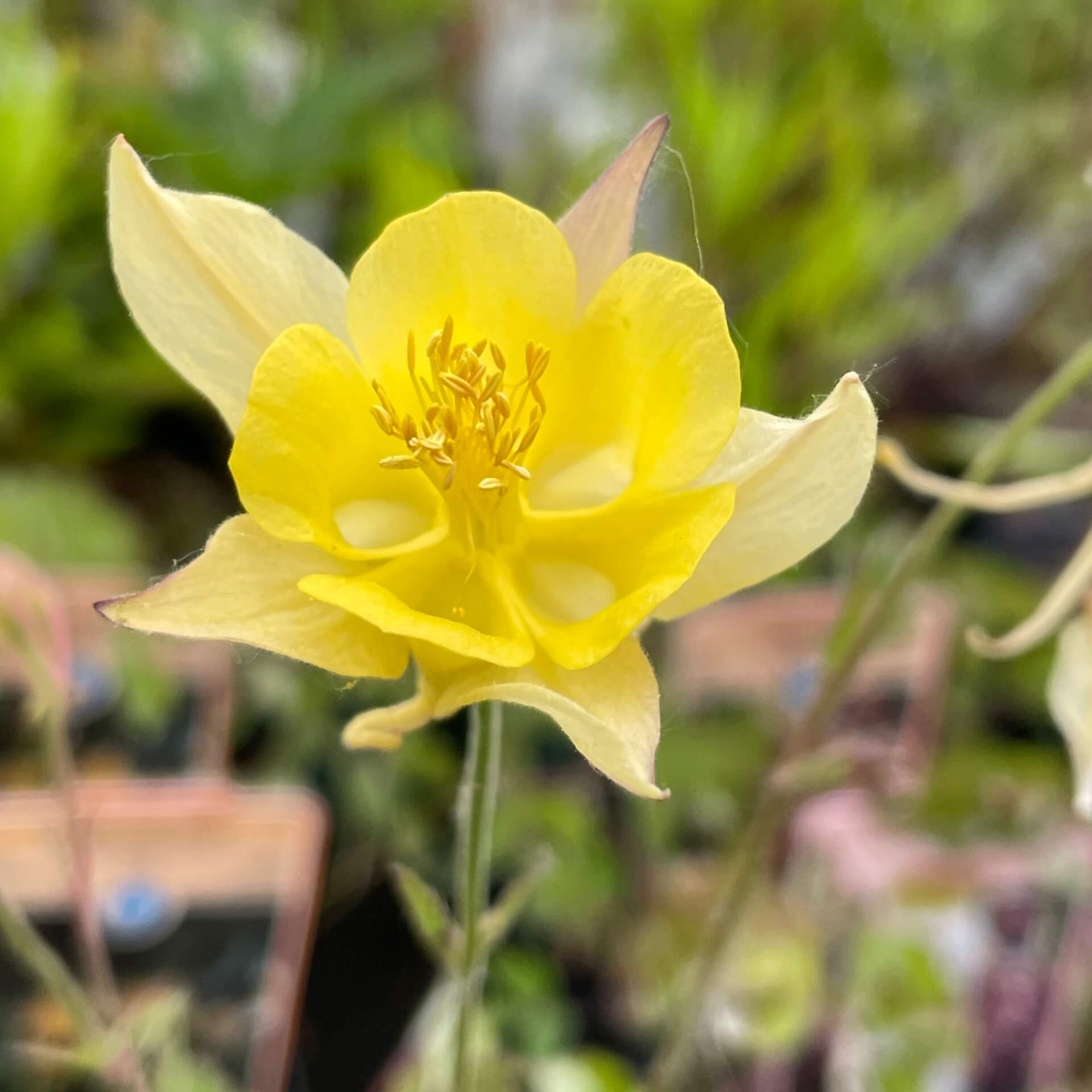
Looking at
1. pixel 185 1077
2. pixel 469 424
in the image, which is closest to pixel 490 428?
pixel 469 424

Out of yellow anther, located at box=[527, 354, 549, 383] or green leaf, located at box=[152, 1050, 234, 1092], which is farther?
green leaf, located at box=[152, 1050, 234, 1092]

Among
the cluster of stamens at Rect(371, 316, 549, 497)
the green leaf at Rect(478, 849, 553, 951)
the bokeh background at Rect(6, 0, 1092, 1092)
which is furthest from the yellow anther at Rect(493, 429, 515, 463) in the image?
the bokeh background at Rect(6, 0, 1092, 1092)

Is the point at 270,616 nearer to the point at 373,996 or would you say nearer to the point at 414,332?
the point at 414,332

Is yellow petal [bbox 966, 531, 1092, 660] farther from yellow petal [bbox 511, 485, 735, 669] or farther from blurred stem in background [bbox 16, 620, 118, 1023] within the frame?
blurred stem in background [bbox 16, 620, 118, 1023]

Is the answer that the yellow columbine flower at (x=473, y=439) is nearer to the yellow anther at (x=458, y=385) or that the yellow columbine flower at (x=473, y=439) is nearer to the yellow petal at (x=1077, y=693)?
the yellow anther at (x=458, y=385)

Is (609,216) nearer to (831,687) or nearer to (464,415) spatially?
(464,415)
